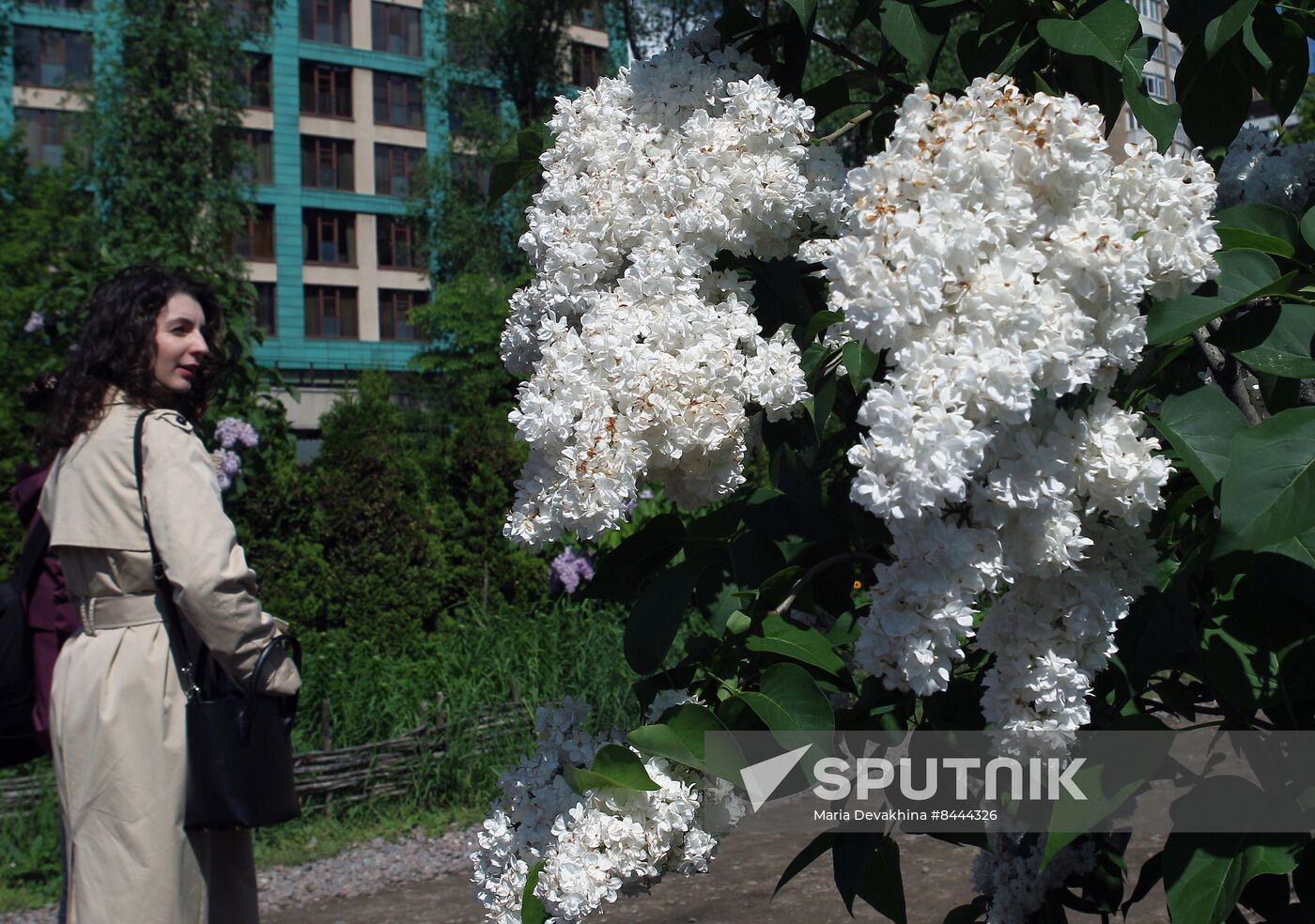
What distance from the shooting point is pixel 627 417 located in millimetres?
1261

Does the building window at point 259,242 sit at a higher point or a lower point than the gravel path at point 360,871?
higher

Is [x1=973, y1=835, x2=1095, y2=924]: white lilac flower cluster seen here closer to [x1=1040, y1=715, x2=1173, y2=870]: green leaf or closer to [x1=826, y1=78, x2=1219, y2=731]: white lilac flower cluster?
[x1=1040, y1=715, x2=1173, y2=870]: green leaf

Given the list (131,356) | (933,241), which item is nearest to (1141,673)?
(933,241)

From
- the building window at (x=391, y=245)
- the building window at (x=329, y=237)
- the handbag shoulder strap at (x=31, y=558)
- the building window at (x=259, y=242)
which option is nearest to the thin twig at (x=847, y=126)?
the handbag shoulder strap at (x=31, y=558)

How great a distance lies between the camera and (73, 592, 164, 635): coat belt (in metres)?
2.90

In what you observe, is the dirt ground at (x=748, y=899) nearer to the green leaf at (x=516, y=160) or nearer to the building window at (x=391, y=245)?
the green leaf at (x=516, y=160)

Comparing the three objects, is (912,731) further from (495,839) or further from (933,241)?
(933,241)

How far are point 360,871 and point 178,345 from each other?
2795 mm

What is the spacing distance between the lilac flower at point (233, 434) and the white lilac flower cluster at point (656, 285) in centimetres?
604

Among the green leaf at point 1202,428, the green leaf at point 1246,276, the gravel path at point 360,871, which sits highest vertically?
the green leaf at point 1246,276

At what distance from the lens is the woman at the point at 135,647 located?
2775mm

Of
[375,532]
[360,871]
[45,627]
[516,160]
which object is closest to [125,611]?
[45,627]

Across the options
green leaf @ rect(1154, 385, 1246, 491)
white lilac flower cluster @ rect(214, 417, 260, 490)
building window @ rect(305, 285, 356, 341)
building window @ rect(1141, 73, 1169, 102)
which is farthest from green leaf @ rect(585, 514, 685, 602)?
building window @ rect(305, 285, 356, 341)

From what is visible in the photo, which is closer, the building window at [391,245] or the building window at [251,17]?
the building window at [251,17]
